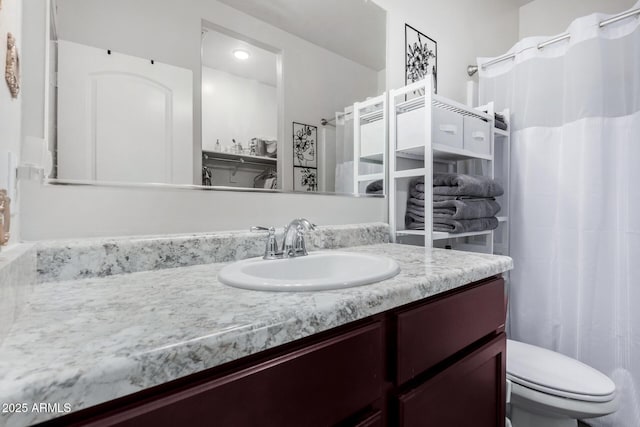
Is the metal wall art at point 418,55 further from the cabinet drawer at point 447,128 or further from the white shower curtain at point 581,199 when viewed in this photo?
the white shower curtain at point 581,199

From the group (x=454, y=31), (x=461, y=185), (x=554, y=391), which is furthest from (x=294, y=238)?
(x=454, y=31)

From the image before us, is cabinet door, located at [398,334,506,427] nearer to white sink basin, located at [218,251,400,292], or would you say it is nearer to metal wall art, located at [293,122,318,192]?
white sink basin, located at [218,251,400,292]

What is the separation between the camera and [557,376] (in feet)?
3.55

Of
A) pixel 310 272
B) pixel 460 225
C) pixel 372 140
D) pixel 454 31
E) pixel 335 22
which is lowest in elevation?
pixel 310 272

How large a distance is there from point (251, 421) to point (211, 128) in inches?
29.3

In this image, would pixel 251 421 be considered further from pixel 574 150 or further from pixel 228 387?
pixel 574 150

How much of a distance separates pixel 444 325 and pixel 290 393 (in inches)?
15.1

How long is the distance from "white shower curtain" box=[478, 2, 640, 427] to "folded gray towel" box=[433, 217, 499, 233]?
0.41 metres

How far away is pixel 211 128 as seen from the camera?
89 centimetres

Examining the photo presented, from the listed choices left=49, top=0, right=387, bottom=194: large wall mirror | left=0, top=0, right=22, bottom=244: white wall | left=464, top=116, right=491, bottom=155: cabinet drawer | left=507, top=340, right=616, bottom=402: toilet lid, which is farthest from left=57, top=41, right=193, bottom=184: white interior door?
left=507, top=340, right=616, bottom=402: toilet lid

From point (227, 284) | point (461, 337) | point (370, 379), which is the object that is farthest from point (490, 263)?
point (227, 284)

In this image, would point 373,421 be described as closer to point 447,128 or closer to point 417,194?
point 417,194

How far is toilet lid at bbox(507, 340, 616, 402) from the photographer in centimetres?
100

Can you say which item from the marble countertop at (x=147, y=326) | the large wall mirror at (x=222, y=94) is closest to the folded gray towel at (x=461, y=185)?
the large wall mirror at (x=222, y=94)
